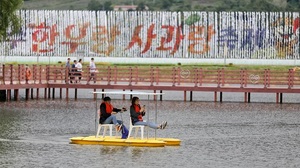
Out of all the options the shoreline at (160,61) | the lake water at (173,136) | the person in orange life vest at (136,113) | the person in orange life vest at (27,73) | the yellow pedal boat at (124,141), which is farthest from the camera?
the shoreline at (160,61)

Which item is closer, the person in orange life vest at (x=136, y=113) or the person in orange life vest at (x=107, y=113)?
the person in orange life vest at (x=136, y=113)

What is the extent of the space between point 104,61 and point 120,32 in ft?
15.1

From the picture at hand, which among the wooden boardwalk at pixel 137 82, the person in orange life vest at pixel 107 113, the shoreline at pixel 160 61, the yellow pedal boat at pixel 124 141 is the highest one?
the shoreline at pixel 160 61

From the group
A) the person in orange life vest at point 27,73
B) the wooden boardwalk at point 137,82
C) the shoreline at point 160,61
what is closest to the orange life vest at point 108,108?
the wooden boardwalk at point 137,82

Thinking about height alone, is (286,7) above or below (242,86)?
above

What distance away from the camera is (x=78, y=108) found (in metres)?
62.6

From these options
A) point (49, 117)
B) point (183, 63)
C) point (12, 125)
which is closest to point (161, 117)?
point (49, 117)

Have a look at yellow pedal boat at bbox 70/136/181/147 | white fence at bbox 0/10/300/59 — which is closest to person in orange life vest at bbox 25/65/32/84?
yellow pedal boat at bbox 70/136/181/147

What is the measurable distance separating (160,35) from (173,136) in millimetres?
56959

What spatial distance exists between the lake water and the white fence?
118 ft

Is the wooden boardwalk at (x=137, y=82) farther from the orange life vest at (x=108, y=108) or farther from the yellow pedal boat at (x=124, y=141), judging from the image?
the orange life vest at (x=108, y=108)

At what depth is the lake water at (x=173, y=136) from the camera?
39.7 metres

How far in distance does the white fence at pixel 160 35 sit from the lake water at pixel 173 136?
36.0m

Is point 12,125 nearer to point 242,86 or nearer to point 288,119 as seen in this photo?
point 288,119
